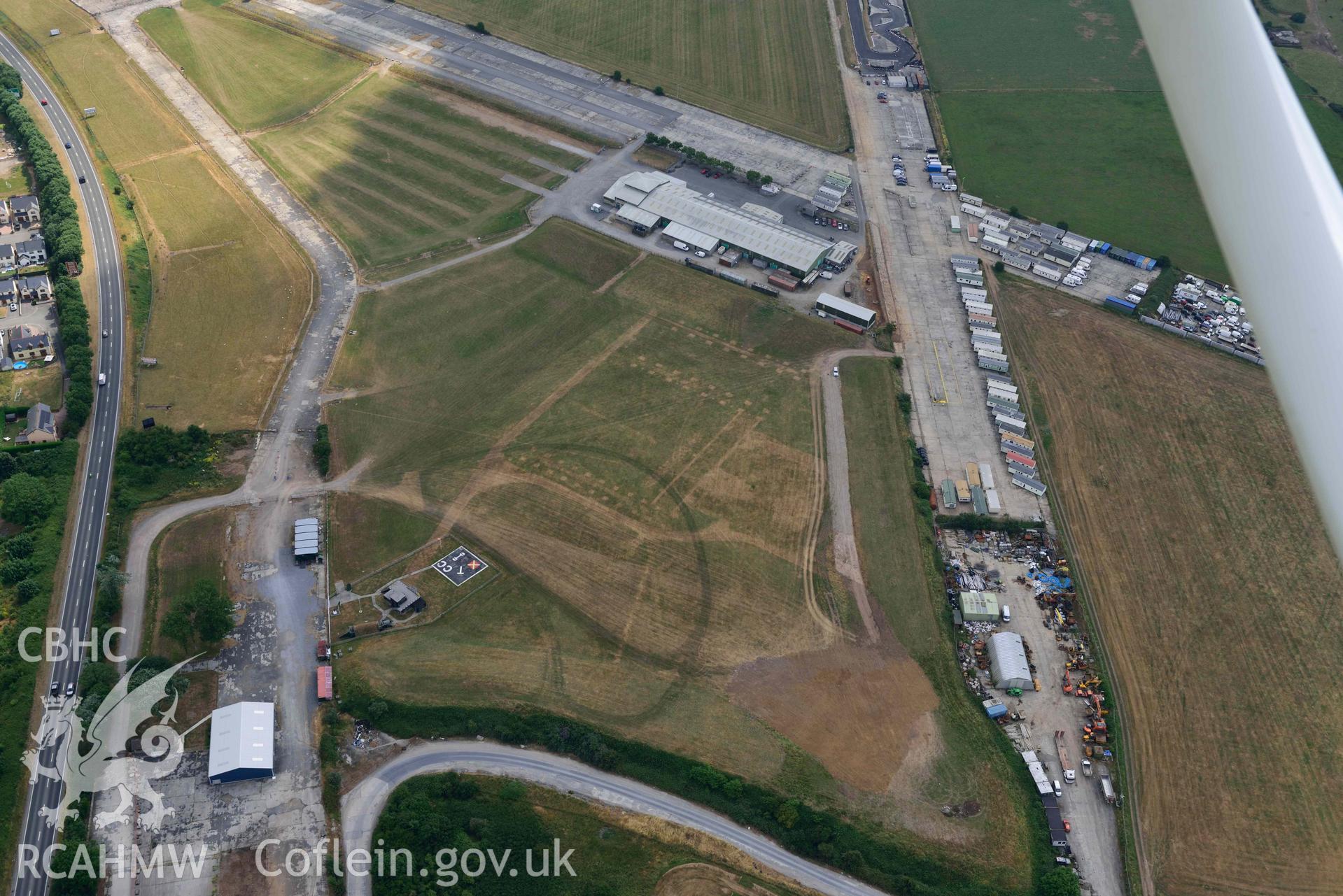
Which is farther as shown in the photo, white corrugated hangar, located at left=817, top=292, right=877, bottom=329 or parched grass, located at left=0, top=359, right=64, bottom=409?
white corrugated hangar, located at left=817, top=292, right=877, bottom=329

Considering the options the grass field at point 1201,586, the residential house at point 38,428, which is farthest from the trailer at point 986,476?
the residential house at point 38,428

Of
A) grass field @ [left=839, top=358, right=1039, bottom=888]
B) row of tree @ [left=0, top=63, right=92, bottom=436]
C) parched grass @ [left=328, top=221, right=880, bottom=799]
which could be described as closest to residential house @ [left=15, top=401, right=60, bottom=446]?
row of tree @ [left=0, top=63, right=92, bottom=436]

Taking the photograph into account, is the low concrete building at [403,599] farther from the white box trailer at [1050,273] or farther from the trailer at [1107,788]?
the white box trailer at [1050,273]

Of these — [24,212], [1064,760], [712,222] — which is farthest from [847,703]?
[24,212]

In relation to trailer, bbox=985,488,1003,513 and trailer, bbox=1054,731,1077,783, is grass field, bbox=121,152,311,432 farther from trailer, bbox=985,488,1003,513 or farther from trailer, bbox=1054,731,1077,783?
trailer, bbox=1054,731,1077,783

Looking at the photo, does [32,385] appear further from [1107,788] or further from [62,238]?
[1107,788]
